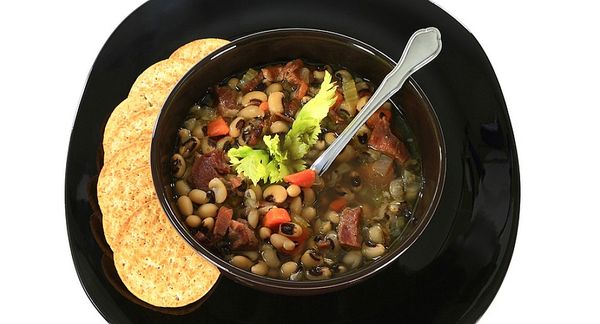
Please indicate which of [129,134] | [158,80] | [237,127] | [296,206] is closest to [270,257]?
[296,206]

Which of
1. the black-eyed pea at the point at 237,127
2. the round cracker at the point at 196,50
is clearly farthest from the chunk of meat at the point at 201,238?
the round cracker at the point at 196,50

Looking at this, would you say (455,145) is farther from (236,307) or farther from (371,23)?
(236,307)

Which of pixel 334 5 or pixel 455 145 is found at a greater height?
pixel 334 5

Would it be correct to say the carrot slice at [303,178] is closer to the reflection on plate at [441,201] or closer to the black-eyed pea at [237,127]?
the black-eyed pea at [237,127]

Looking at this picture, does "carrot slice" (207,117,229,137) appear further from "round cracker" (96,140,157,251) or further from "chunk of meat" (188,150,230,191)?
"round cracker" (96,140,157,251)

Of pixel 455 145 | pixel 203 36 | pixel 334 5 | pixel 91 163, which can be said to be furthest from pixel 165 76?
pixel 455 145

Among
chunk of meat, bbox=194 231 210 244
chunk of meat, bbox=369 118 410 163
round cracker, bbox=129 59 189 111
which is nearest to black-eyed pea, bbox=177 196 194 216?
chunk of meat, bbox=194 231 210 244

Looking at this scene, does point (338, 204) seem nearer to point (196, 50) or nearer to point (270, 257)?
point (270, 257)
